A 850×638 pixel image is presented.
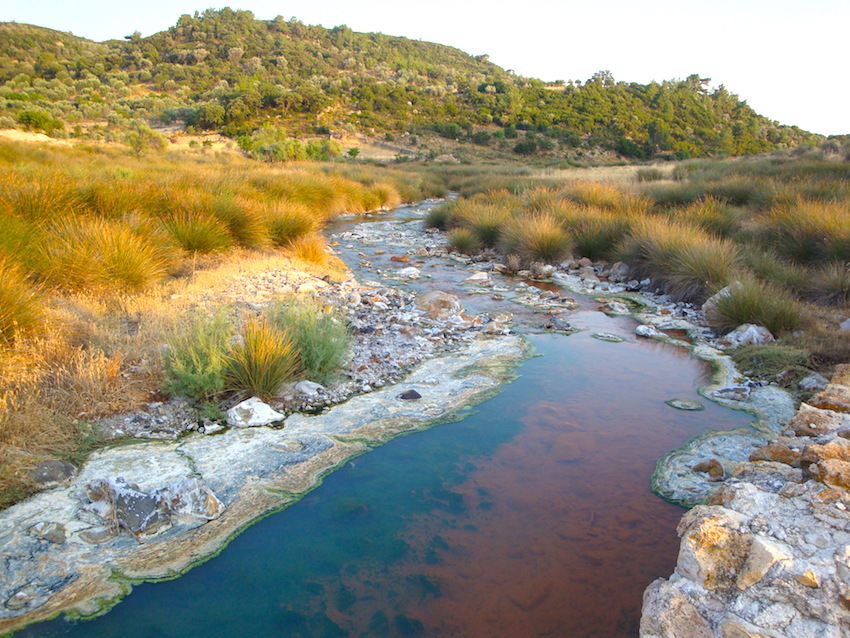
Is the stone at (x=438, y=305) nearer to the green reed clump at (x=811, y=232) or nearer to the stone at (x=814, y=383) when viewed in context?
the stone at (x=814, y=383)

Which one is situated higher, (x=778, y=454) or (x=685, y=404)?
(x=778, y=454)

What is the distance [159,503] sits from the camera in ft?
9.06

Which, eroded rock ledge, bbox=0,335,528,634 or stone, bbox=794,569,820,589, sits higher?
stone, bbox=794,569,820,589

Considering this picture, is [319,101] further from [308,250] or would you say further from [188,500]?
[188,500]

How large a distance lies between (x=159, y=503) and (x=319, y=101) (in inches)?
1895

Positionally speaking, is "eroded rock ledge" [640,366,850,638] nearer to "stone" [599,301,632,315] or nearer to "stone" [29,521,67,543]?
"stone" [29,521,67,543]

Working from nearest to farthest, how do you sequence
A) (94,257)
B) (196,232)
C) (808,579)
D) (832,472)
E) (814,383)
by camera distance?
(808,579) < (832,472) < (814,383) < (94,257) < (196,232)

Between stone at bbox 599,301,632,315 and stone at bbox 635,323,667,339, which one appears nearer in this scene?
stone at bbox 635,323,667,339

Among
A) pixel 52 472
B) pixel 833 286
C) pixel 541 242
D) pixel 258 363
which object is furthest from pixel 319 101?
pixel 52 472

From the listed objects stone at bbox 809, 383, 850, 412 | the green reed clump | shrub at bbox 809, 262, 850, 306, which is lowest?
stone at bbox 809, 383, 850, 412

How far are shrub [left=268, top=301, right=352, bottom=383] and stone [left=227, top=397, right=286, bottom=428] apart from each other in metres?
0.56

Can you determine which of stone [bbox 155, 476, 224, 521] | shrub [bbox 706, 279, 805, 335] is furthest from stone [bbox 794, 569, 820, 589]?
shrub [bbox 706, 279, 805, 335]

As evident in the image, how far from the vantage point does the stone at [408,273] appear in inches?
350

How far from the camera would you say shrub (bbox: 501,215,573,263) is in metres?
10.0
